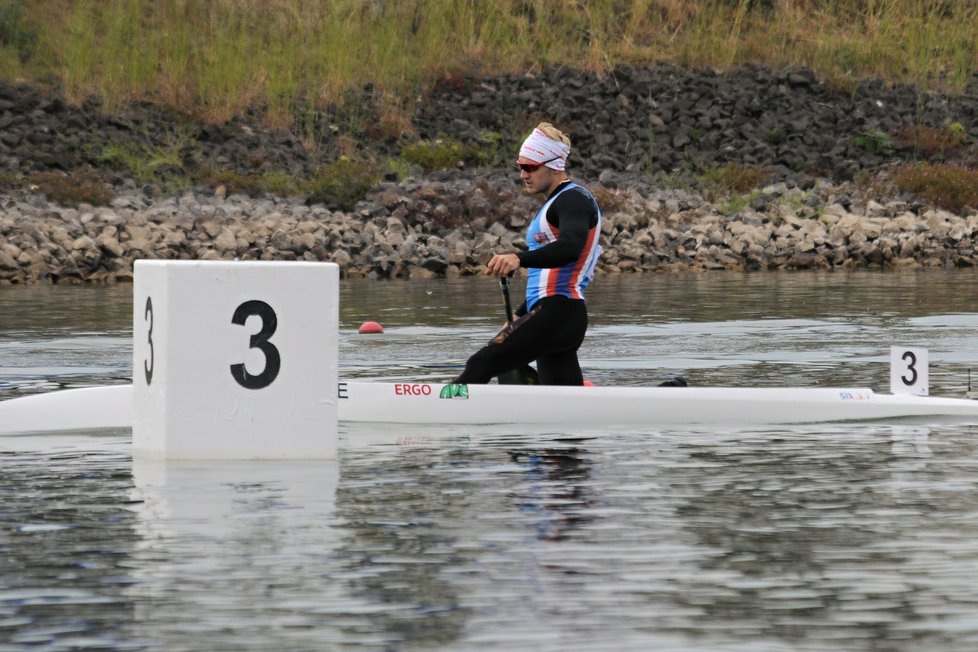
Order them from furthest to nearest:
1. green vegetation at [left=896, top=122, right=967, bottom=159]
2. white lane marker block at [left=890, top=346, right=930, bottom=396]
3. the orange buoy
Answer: green vegetation at [left=896, top=122, right=967, bottom=159] → the orange buoy → white lane marker block at [left=890, top=346, right=930, bottom=396]

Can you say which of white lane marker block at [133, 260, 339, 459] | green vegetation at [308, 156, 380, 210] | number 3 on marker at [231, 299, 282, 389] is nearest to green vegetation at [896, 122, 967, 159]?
green vegetation at [308, 156, 380, 210]

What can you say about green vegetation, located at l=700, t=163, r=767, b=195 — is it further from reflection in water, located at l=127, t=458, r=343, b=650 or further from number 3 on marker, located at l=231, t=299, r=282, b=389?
reflection in water, located at l=127, t=458, r=343, b=650

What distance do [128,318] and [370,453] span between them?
12.5 m

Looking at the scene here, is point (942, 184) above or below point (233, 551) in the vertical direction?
above

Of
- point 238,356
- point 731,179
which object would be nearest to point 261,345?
point 238,356

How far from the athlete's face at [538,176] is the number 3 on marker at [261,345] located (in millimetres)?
2147

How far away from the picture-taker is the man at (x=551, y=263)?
11.1 metres

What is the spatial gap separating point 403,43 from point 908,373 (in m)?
32.2

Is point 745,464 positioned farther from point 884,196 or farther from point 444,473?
point 884,196

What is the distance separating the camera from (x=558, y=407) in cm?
1169

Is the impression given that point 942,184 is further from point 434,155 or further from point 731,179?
point 434,155

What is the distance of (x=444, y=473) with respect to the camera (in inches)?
384

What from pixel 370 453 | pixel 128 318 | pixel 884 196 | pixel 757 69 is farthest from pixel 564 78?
pixel 370 453

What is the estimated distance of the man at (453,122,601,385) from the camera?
1115 centimetres
